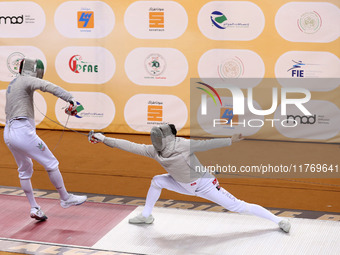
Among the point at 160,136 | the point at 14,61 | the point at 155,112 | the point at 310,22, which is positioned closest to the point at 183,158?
the point at 160,136

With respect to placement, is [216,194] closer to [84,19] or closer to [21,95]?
[21,95]

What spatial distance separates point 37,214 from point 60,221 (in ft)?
0.73

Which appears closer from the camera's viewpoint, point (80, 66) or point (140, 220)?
point (140, 220)

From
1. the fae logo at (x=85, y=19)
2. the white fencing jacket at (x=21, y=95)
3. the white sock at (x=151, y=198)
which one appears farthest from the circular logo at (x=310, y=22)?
the white fencing jacket at (x=21, y=95)

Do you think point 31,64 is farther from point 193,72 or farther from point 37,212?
point 193,72

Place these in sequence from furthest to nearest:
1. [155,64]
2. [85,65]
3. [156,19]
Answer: [85,65] → [155,64] → [156,19]

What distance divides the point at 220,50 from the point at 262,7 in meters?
0.85

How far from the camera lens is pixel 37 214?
180 inches

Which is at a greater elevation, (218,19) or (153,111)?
(218,19)

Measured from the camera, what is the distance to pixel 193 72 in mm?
7484

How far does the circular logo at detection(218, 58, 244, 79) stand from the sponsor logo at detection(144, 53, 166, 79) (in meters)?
0.89

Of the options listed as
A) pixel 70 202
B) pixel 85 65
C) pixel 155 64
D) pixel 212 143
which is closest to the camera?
pixel 212 143

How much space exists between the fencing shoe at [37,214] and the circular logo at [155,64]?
3.56 meters

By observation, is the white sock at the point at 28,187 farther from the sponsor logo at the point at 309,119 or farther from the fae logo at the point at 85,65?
the sponsor logo at the point at 309,119
